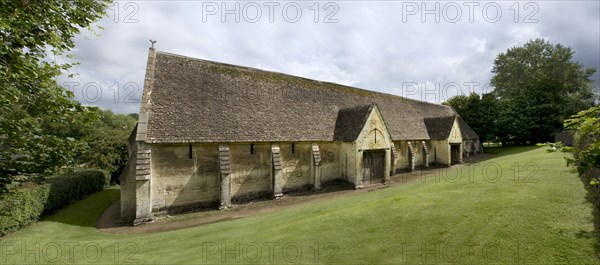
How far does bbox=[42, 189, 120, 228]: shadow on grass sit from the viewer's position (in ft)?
42.3

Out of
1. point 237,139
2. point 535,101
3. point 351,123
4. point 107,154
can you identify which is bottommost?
point 107,154

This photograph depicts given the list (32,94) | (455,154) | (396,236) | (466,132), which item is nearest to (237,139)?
(32,94)

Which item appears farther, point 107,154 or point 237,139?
point 107,154

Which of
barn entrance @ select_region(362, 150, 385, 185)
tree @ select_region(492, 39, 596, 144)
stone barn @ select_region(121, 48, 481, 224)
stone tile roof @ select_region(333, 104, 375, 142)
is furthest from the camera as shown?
tree @ select_region(492, 39, 596, 144)

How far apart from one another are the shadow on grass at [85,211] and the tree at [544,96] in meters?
51.5

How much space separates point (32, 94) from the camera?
23.0ft

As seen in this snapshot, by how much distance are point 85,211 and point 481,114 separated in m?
52.6

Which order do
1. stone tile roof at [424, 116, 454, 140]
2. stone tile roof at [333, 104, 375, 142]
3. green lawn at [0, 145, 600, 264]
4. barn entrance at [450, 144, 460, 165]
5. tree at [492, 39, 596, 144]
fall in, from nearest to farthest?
green lawn at [0, 145, 600, 264] < stone tile roof at [333, 104, 375, 142] < stone tile roof at [424, 116, 454, 140] < barn entrance at [450, 144, 460, 165] < tree at [492, 39, 596, 144]

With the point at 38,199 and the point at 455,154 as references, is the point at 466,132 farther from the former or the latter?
the point at 38,199

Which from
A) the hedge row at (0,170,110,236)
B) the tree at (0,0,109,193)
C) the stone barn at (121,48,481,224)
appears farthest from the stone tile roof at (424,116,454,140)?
the hedge row at (0,170,110,236)

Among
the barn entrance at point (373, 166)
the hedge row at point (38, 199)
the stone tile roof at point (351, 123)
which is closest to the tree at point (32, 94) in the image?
the hedge row at point (38, 199)

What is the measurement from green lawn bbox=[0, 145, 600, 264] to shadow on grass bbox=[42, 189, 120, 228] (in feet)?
2.64

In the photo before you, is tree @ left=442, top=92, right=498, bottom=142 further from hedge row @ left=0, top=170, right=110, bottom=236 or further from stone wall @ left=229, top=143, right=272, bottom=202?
hedge row @ left=0, top=170, right=110, bottom=236

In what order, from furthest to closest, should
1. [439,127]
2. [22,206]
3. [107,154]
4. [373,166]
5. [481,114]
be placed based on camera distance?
1. [481,114]
2. [439,127]
3. [107,154]
4. [373,166]
5. [22,206]
